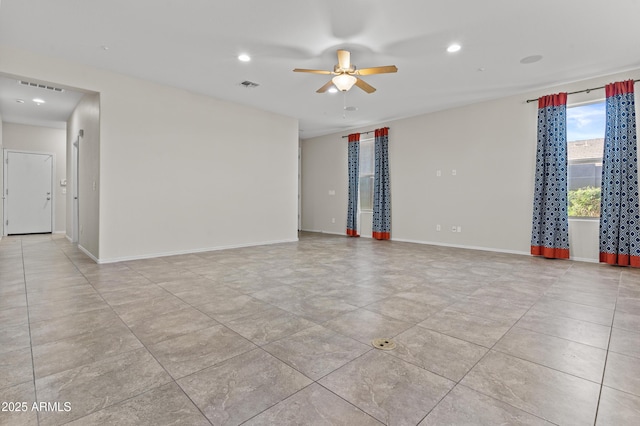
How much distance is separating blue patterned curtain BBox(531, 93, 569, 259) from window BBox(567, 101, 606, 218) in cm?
25

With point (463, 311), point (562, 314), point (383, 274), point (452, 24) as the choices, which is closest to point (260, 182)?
point (383, 274)

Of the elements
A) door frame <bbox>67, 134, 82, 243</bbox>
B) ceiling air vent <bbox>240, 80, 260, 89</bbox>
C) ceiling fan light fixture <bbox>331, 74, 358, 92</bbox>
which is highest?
ceiling air vent <bbox>240, 80, 260, 89</bbox>

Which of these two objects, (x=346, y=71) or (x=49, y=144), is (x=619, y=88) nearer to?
(x=346, y=71)

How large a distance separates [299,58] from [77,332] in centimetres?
390

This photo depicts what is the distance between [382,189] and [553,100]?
12.2 feet

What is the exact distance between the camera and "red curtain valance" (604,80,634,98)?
4520 mm

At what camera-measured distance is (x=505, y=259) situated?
516cm

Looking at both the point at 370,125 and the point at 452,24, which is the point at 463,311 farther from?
the point at 370,125

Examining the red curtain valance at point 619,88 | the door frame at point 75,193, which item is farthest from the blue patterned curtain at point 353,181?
the door frame at point 75,193

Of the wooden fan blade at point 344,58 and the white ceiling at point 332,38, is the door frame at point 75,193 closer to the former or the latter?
the white ceiling at point 332,38

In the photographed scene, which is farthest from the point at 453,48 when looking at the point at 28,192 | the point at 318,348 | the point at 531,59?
the point at 28,192

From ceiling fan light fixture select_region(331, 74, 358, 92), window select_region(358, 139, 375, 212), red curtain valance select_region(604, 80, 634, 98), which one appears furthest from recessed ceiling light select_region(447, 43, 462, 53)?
window select_region(358, 139, 375, 212)

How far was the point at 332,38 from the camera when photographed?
3648mm

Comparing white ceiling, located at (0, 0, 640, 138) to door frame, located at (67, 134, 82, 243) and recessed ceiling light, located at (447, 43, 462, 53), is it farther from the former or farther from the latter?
door frame, located at (67, 134, 82, 243)
